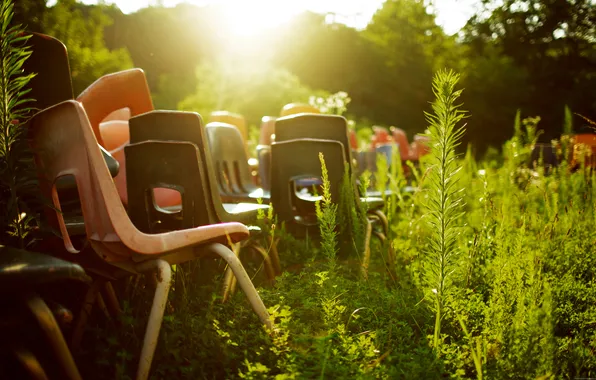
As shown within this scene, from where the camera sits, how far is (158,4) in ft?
157

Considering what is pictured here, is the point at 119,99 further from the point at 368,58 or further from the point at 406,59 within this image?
the point at 368,58

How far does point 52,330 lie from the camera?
174cm

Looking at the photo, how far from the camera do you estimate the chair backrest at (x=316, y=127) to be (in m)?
4.01

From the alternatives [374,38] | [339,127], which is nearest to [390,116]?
[374,38]

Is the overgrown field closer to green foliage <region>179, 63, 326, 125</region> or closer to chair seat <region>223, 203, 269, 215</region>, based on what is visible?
chair seat <region>223, 203, 269, 215</region>

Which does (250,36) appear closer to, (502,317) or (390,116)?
(390,116)

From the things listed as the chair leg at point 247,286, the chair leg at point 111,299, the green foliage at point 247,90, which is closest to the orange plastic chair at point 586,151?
the chair leg at point 247,286

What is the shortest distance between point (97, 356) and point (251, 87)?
22.5m

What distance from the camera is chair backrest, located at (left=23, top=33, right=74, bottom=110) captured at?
2.94 metres

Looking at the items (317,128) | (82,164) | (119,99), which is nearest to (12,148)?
(82,164)

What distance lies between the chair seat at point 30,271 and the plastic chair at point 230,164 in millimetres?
2516

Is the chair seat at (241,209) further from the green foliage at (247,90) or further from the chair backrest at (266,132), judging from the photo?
the green foliage at (247,90)

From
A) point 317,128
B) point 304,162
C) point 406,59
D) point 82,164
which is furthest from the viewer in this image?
point 406,59

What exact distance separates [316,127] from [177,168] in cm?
157
